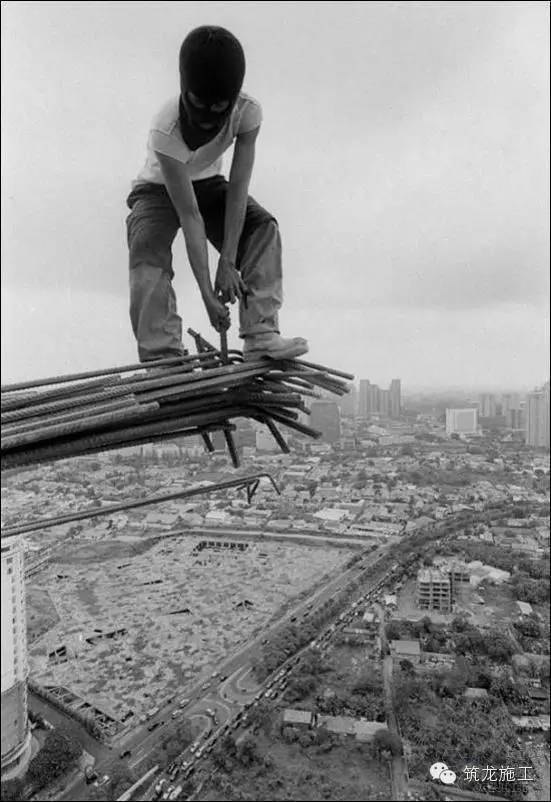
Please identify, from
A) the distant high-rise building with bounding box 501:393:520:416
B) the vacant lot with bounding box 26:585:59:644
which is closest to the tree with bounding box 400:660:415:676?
the vacant lot with bounding box 26:585:59:644

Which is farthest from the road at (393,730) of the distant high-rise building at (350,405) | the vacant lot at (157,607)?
the distant high-rise building at (350,405)

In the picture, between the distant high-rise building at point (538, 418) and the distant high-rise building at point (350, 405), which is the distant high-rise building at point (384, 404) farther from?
the distant high-rise building at point (538, 418)

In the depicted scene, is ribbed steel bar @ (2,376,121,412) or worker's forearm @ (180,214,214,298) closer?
ribbed steel bar @ (2,376,121,412)

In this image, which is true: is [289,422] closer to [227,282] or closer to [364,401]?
[227,282]

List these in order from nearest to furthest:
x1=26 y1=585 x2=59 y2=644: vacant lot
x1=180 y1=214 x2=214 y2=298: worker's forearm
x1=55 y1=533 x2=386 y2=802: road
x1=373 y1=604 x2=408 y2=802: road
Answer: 1. x1=180 y1=214 x2=214 y2=298: worker's forearm
2. x1=373 y1=604 x2=408 y2=802: road
3. x1=55 y1=533 x2=386 y2=802: road
4. x1=26 y1=585 x2=59 y2=644: vacant lot

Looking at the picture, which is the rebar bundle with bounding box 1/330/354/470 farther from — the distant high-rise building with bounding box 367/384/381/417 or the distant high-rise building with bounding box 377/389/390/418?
the distant high-rise building with bounding box 377/389/390/418

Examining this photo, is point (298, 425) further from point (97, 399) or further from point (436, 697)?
point (436, 697)

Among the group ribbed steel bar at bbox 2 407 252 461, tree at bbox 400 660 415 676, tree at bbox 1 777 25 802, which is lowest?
tree at bbox 400 660 415 676
